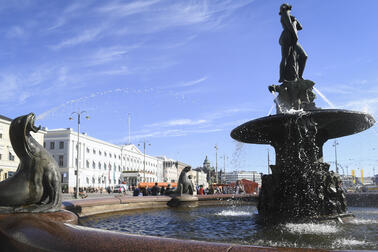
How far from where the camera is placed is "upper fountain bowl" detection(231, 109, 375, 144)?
7012 millimetres

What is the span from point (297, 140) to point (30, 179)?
234 inches

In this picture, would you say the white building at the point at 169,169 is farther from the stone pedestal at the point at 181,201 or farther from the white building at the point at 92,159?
the stone pedestal at the point at 181,201

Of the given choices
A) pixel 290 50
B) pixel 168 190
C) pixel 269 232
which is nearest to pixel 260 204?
pixel 269 232

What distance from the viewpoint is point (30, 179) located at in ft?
13.8

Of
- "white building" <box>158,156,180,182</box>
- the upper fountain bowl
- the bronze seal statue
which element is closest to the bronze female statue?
the upper fountain bowl

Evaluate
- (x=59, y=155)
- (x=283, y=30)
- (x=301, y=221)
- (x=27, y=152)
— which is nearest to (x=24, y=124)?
(x=27, y=152)

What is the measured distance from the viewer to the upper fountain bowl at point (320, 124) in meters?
7.01

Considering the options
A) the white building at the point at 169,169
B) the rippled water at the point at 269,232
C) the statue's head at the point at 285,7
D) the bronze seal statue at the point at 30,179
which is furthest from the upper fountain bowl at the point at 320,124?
the white building at the point at 169,169

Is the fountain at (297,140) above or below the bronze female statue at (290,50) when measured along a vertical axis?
below

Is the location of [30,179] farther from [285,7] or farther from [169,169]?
[169,169]

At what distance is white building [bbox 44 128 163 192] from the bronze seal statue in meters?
52.1

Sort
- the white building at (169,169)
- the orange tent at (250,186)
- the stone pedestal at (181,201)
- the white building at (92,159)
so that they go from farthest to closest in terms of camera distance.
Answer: the white building at (169,169), the white building at (92,159), the orange tent at (250,186), the stone pedestal at (181,201)

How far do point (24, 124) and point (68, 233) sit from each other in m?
2.39

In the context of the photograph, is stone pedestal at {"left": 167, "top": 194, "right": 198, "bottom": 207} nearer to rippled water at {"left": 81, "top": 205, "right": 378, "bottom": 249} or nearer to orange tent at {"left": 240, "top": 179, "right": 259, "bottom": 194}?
rippled water at {"left": 81, "top": 205, "right": 378, "bottom": 249}
